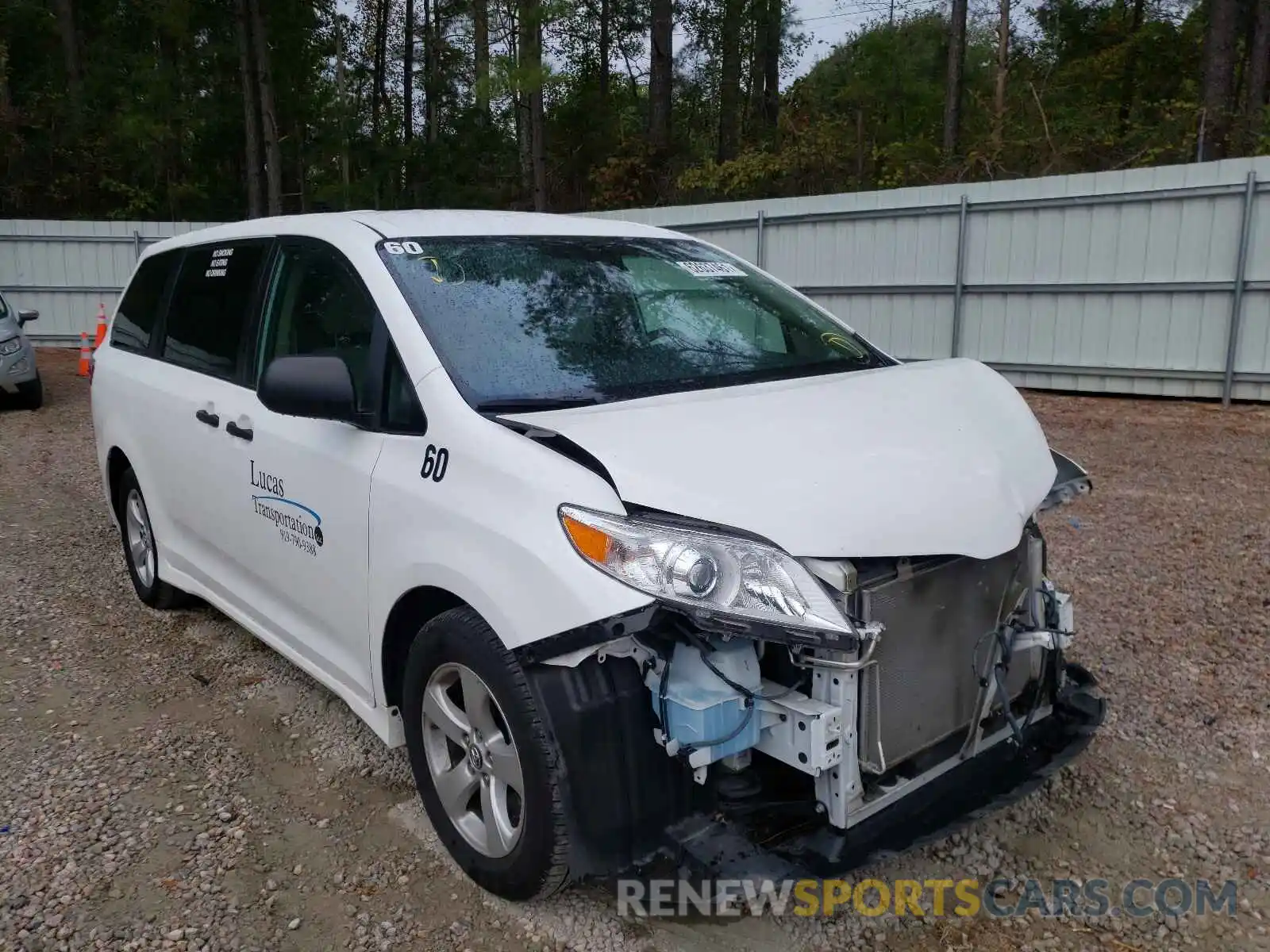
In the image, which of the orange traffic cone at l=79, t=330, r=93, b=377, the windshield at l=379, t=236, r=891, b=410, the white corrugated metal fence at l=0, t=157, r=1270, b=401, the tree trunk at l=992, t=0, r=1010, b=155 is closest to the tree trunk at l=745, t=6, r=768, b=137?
the tree trunk at l=992, t=0, r=1010, b=155

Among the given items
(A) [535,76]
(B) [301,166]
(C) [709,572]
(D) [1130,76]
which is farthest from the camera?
(B) [301,166]

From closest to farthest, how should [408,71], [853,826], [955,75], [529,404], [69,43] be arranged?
[853,826]
[529,404]
[955,75]
[69,43]
[408,71]

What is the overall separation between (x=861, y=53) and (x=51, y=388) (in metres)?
24.5

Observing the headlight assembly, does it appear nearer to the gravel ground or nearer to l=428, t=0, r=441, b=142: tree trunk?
the gravel ground

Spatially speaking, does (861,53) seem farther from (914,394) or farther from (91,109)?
(914,394)

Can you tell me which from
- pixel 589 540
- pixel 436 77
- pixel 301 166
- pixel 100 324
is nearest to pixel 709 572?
pixel 589 540

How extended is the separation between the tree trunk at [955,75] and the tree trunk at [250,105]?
15749mm

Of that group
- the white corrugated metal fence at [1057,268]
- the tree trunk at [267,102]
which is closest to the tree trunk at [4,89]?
the tree trunk at [267,102]

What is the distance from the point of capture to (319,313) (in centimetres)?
346

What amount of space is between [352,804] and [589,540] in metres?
1.55

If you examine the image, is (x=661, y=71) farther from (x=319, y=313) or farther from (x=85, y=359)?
(x=319, y=313)

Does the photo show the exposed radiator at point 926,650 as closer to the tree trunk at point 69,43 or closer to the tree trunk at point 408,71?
the tree trunk at point 69,43

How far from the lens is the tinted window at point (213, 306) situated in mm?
3877

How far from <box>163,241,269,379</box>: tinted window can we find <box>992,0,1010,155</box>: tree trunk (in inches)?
734
